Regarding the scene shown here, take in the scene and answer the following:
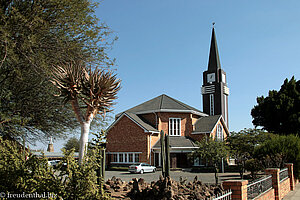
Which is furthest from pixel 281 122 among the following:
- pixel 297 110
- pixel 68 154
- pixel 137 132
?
pixel 68 154

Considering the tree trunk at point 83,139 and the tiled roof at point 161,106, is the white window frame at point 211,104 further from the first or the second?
the tree trunk at point 83,139

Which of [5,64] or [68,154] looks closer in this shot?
[68,154]

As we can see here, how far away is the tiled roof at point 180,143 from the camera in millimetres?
35812

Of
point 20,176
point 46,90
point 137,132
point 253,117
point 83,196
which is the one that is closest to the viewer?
point 83,196

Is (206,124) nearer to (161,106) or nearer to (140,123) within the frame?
(161,106)

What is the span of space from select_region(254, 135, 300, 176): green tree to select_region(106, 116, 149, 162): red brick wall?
19406 mm

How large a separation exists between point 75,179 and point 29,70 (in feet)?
23.8

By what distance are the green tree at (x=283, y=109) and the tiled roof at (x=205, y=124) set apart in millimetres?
9676

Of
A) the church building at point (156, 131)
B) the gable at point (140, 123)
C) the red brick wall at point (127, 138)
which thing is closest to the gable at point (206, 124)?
the church building at point (156, 131)

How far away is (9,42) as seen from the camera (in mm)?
9820

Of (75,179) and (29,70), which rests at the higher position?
(29,70)

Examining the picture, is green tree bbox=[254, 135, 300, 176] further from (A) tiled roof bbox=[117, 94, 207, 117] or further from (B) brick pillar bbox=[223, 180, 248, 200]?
(A) tiled roof bbox=[117, 94, 207, 117]

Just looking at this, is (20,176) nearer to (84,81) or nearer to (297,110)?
(84,81)

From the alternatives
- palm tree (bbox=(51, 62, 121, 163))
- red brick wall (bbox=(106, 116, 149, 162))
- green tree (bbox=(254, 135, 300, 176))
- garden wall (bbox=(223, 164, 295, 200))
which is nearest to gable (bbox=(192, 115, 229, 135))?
red brick wall (bbox=(106, 116, 149, 162))
